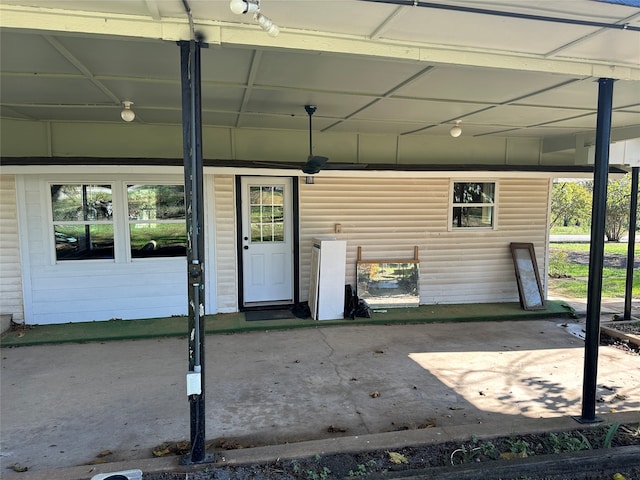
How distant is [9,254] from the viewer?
18.7ft

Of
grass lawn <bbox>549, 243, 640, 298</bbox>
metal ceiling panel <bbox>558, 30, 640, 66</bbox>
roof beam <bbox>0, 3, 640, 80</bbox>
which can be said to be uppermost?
metal ceiling panel <bbox>558, 30, 640, 66</bbox>

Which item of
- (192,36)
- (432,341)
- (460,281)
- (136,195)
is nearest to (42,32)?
(192,36)

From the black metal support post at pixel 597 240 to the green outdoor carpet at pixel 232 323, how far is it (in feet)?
10.2

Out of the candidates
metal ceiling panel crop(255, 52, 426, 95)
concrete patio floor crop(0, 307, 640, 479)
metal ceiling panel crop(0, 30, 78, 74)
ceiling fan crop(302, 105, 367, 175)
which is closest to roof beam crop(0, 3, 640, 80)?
metal ceiling panel crop(255, 52, 426, 95)

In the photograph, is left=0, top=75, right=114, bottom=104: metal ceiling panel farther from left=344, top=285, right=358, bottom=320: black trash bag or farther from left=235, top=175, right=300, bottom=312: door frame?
left=344, top=285, right=358, bottom=320: black trash bag

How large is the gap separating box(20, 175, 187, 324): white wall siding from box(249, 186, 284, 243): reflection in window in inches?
45.8

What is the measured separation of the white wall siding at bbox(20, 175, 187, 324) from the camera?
226 inches

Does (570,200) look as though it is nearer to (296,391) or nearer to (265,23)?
(296,391)

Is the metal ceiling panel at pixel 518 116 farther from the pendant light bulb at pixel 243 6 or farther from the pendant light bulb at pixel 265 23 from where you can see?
the pendant light bulb at pixel 243 6

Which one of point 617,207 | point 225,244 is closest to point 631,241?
point 225,244

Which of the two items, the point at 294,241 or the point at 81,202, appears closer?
the point at 81,202

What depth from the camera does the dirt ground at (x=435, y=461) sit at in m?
2.56

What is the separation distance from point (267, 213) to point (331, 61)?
358 cm

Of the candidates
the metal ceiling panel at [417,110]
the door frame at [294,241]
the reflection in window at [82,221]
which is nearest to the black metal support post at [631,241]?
the metal ceiling panel at [417,110]
